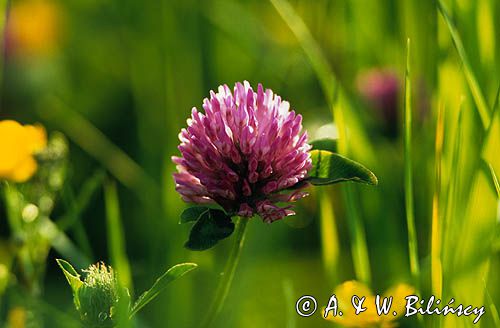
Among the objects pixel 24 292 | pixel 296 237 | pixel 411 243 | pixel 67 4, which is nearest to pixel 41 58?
pixel 67 4

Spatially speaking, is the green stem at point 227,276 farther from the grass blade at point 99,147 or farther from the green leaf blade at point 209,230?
the grass blade at point 99,147

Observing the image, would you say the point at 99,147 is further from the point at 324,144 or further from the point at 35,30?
the point at 324,144

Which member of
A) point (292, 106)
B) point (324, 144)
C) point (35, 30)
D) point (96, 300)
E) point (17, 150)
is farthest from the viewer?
point (35, 30)

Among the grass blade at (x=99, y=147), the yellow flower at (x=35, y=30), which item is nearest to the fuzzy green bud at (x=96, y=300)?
the grass blade at (x=99, y=147)

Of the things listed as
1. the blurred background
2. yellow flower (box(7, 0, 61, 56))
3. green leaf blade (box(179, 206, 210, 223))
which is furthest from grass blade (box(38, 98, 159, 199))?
green leaf blade (box(179, 206, 210, 223))

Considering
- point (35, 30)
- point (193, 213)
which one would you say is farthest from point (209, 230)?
point (35, 30)

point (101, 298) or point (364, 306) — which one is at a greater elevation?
point (364, 306)

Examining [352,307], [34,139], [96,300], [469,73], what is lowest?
[96,300]
